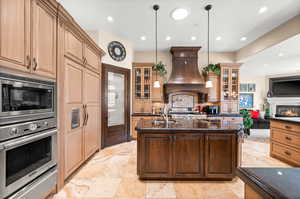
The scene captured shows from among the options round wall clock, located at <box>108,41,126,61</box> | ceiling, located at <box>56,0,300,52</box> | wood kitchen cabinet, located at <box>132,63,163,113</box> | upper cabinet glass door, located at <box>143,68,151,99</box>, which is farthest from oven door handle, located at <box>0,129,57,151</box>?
upper cabinet glass door, located at <box>143,68,151,99</box>

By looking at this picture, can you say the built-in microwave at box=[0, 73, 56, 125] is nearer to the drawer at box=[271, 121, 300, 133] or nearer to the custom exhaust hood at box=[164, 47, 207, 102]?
the custom exhaust hood at box=[164, 47, 207, 102]

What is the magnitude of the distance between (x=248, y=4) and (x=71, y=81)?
11.8 feet

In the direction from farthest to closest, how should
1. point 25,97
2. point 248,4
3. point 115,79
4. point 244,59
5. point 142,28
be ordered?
1. point 244,59
2. point 115,79
3. point 142,28
4. point 248,4
5. point 25,97

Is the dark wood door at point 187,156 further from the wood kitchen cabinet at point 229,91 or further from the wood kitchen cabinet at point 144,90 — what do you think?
the wood kitchen cabinet at point 229,91

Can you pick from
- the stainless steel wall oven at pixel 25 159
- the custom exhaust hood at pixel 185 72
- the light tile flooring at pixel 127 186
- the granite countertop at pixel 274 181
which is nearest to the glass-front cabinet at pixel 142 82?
the custom exhaust hood at pixel 185 72

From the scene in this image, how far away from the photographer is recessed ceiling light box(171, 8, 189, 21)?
9.40 ft

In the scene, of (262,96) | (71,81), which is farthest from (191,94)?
(262,96)

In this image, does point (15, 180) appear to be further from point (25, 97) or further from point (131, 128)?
point (131, 128)

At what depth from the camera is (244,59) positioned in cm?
500

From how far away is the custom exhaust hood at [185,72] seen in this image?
16.3ft

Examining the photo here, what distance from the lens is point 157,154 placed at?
222 centimetres

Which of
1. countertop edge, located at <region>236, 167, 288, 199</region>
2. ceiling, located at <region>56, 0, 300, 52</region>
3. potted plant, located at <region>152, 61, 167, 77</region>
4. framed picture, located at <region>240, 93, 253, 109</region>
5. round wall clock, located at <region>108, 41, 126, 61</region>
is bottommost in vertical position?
countertop edge, located at <region>236, 167, 288, 199</region>

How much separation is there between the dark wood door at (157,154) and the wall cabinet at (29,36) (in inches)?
65.9

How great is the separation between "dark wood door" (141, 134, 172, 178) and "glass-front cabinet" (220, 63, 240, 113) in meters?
3.66
